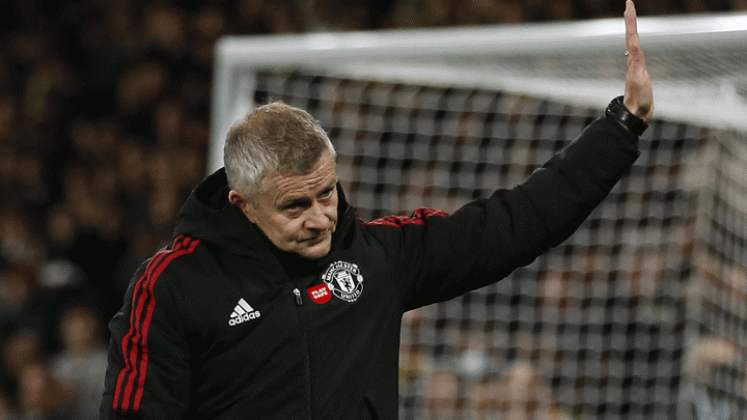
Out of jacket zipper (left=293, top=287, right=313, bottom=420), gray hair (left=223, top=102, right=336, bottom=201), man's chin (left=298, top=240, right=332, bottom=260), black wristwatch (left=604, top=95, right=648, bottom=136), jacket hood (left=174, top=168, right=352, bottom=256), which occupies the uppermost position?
black wristwatch (left=604, top=95, right=648, bottom=136)

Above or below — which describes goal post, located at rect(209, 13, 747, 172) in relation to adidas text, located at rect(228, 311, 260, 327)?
above

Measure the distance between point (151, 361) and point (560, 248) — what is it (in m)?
2.41

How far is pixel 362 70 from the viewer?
117 inches

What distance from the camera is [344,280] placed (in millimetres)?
1629

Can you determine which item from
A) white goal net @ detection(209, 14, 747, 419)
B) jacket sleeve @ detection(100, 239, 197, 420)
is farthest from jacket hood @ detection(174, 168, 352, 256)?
white goal net @ detection(209, 14, 747, 419)

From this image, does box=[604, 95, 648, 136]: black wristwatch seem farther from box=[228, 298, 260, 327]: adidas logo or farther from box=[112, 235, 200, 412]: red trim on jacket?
box=[112, 235, 200, 412]: red trim on jacket

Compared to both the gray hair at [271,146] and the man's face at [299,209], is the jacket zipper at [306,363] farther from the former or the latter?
the gray hair at [271,146]

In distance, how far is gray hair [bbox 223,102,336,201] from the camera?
4.99 feet

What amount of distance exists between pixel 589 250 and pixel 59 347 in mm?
3034

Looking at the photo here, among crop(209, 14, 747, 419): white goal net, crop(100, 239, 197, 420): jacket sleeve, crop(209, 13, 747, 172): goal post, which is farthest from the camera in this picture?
crop(209, 14, 747, 419): white goal net

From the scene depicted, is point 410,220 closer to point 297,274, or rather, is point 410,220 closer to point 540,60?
point 297,274

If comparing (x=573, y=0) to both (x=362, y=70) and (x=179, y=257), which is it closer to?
(x=362, y=70)

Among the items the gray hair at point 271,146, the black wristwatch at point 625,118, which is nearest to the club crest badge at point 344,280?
the gray hair at point 271,146

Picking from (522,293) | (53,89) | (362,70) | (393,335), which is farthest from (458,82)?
(53,89)
